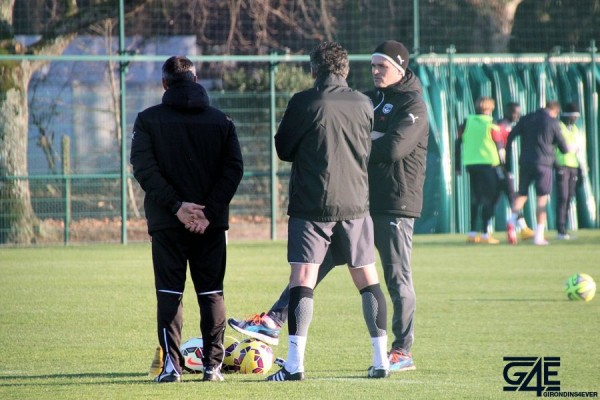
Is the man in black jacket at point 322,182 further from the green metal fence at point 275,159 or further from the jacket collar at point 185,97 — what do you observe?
the green metal fence at point 275,159

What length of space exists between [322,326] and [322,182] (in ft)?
10.4

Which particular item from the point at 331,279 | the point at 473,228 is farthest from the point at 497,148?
the point at 331,279

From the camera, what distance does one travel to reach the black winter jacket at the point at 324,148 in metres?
7.63

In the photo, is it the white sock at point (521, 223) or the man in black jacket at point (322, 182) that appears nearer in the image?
the man in black jacket at point (322, 182)

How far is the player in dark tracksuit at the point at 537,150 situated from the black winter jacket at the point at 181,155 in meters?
12.8

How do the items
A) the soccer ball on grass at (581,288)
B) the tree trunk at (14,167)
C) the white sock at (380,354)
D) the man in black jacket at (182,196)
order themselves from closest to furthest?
the man in black jacket at (182,196)
the white sock at (380,354)
the soccer ball on grass at (581,288)
the tree trunk at (14,167)

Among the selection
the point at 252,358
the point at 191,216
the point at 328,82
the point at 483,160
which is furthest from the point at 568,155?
the point at 191,216

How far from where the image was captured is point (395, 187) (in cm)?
852

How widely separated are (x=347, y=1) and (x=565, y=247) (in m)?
9.16

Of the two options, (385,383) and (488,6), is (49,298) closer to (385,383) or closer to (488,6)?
(385,383)

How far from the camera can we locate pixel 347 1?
26031 millimetres

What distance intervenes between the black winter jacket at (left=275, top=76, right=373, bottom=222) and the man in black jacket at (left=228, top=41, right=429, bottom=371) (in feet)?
2.23

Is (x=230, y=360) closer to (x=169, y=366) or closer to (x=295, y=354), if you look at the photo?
(x=169, y=366)

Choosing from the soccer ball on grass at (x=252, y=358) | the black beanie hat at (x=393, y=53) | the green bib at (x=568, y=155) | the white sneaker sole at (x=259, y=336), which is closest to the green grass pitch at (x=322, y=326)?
the soccer ball on grass at (x=252, y=358)
